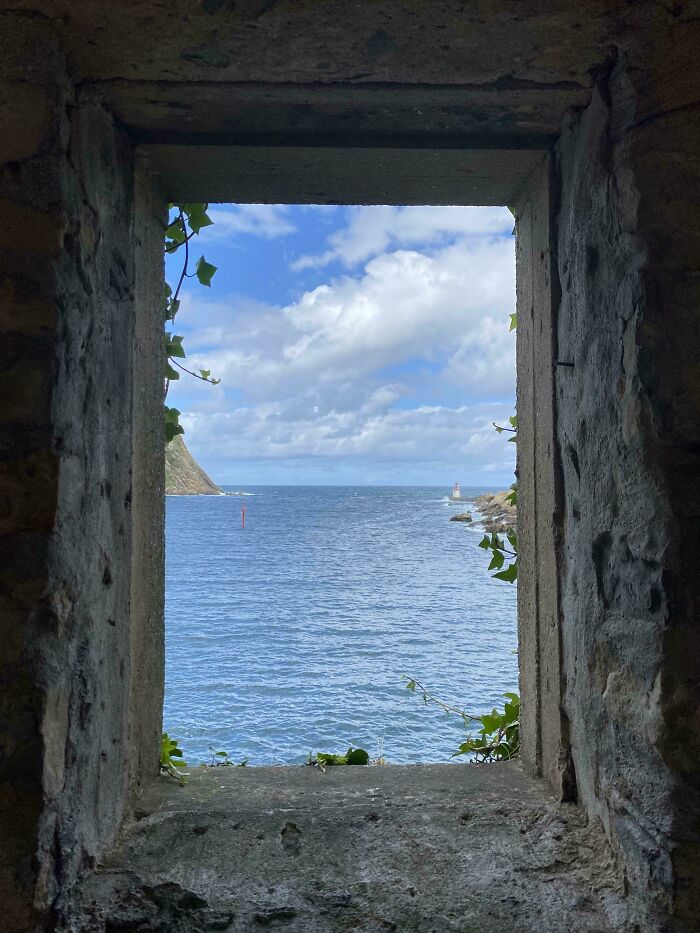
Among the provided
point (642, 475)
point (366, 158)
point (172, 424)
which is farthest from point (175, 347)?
point (642, 475)

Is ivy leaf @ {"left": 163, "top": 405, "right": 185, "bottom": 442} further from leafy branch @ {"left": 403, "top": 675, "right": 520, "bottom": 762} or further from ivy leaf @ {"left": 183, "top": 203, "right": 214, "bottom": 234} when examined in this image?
leafy branch @ {"left": 403, "top": 675, "right": 520, "bottom": 762}

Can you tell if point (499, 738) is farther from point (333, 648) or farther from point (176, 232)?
point (333, 648)

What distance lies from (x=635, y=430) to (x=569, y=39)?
589mm

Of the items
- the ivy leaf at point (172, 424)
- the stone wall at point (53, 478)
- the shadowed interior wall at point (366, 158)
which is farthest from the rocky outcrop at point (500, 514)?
the stone wall at point (53, 478)

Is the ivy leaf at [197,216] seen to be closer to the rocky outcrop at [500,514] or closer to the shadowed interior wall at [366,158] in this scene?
the shadowed interior wall at [366,158]

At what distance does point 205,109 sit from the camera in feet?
3.68

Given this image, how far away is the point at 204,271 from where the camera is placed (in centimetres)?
163

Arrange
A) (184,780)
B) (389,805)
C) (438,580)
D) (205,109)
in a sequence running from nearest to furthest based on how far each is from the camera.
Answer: (205,109)
(389,805)
(184,780)
(438,580)

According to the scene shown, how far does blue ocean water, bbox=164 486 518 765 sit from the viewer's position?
19.0ft

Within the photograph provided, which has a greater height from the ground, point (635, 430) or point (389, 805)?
point (635, 430)

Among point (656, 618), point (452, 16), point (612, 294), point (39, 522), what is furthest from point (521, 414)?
point (39, 522)

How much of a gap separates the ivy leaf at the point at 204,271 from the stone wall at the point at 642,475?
90 centimetres

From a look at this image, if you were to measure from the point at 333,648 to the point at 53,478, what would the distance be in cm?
1080

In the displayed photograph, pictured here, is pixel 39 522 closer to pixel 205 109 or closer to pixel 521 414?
pixel 205 109
